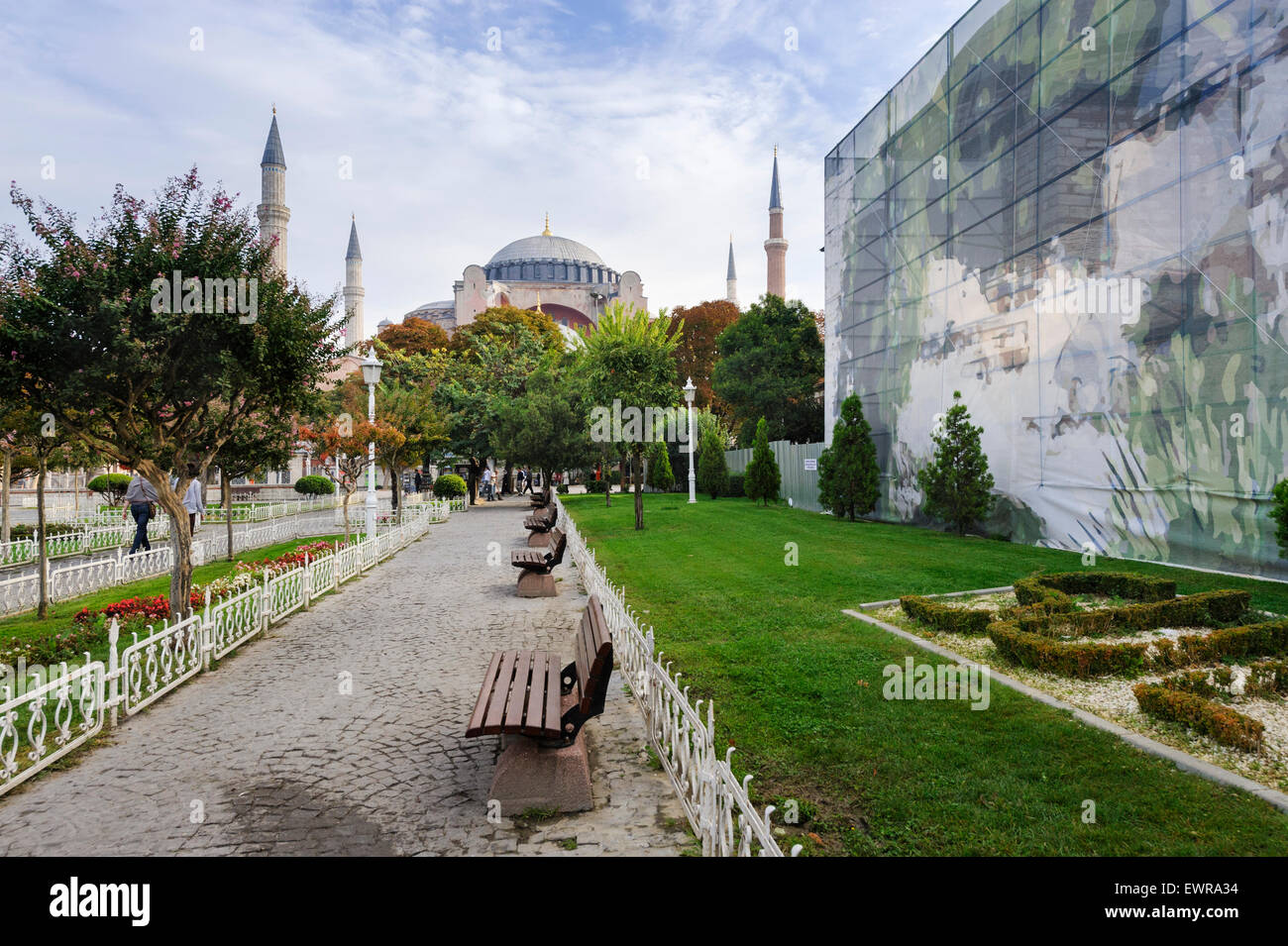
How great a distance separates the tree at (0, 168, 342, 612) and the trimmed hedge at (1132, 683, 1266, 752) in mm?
8246

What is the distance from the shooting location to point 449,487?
31.8m

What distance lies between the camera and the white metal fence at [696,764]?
2914 millimetres

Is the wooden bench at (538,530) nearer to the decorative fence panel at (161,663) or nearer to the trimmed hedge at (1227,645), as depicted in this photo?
the decorative fence panel at (161,663)

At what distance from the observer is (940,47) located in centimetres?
1811

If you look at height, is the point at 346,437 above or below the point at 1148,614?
above

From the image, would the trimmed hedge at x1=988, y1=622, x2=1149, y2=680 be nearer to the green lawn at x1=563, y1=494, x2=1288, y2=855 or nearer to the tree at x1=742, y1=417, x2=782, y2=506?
the green lawn at x1=563, y1=494, x2=1288, y2=855

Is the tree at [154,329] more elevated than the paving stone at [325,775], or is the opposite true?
the tree at [154,329]

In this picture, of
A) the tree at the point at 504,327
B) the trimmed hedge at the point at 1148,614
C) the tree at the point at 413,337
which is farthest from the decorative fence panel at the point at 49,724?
the tree at the point at 413,337

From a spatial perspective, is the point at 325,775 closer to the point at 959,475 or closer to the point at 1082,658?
the point at 1082,658

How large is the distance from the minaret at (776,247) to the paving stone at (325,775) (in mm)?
63776

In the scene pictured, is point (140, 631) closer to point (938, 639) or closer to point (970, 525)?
point (938, 639)

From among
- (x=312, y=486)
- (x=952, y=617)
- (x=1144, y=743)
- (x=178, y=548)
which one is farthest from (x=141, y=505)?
(x=312, y=486)

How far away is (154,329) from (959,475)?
594 inches

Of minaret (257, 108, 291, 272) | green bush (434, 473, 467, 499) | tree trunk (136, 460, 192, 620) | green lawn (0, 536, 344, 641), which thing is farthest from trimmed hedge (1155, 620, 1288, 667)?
minaret (257, 108, 291, 272)
